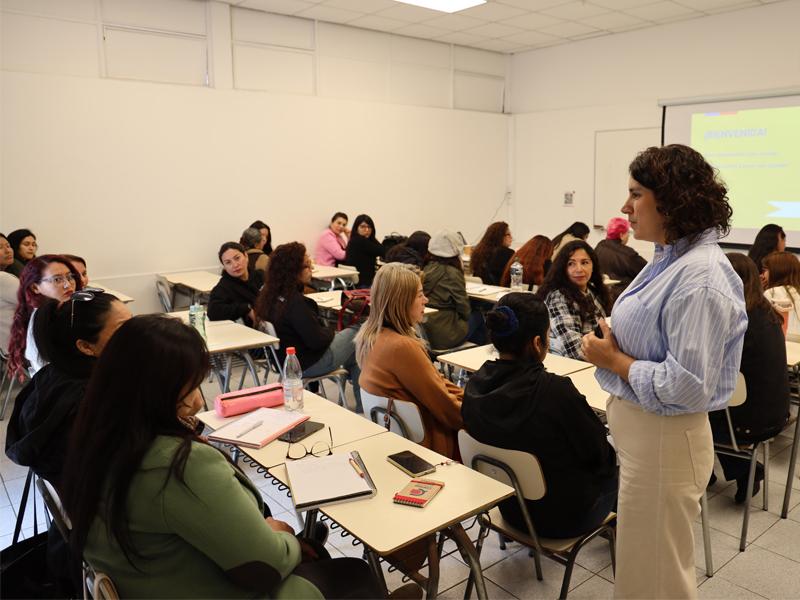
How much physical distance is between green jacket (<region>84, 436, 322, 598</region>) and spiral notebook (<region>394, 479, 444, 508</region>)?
20.1 inches

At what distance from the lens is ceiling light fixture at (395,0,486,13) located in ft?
21.9

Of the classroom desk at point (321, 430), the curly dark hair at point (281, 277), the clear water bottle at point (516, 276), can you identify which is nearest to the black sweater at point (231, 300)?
the curly dark hair at point (281, 277)

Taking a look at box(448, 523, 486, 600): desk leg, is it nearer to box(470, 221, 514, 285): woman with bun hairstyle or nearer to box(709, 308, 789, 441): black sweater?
box(709, 308, 789, 441): black sweater

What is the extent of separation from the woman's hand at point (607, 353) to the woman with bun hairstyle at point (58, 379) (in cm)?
138

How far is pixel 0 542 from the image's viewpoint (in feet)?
9.55

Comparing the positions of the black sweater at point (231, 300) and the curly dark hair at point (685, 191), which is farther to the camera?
the black sweater at point (231, 300)

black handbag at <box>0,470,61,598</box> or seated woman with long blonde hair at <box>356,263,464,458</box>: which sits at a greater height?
seated woman with long blonde hair at <box>356,263,464,458</box>

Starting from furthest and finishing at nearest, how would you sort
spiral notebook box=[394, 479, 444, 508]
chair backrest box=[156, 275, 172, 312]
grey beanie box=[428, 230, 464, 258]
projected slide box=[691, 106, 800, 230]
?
projected slide box=[691, 106, 800, 230] → chair backrest box=[156, 275, 172, 312] → grey beanie box=[428, 230, 464, 258] → spiral notebook box=[394, 479, 444, 508]

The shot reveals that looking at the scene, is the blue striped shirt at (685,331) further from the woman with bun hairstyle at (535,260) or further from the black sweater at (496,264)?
the black sweater at (496,264)

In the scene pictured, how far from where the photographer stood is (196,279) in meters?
6.40

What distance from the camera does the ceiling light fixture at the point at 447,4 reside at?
21.9ft

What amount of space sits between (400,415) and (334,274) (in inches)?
158

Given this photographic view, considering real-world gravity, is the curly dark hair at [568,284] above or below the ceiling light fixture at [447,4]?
below

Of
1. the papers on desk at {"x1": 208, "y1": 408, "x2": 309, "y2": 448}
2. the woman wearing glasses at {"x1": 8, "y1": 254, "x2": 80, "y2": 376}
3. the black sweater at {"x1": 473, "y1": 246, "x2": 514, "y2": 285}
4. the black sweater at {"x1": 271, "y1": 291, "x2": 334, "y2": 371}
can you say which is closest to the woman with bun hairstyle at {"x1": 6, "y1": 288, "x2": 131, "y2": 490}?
the papers on desk at {"x1": 208, "y1": 408, "x2": 309, "y2": 448}
